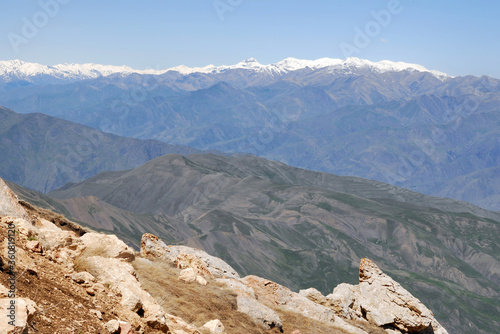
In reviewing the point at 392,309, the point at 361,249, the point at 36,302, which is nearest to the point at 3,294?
the point at 36,302

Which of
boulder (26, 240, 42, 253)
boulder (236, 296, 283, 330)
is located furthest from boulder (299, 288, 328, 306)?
boulder (26, 240, 42, 253)

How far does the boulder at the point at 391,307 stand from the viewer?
26.4 meters

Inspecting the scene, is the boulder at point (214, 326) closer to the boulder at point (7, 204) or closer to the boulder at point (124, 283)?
the boulder at point (124, 283)

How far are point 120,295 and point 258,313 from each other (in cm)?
703

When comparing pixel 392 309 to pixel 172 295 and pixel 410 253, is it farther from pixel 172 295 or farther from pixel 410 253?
pixel 410 253

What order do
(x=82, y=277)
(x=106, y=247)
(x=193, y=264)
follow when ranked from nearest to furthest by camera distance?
(x=82, y=277) → (x=106, y=247) → (x=193, y=264)

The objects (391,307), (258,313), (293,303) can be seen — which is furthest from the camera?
(391,307)

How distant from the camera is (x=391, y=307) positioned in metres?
27.2

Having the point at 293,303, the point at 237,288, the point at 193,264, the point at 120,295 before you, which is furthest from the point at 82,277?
the point at 293,303

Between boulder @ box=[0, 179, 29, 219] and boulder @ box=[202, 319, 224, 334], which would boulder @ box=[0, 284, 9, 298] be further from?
boulder @ box=[202, 319, 224, 334]

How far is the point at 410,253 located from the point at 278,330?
192 m

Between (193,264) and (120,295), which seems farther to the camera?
(193,264)

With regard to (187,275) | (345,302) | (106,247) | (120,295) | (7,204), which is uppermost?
(7,204)

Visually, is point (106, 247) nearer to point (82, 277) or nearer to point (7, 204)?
point (7, 204)
